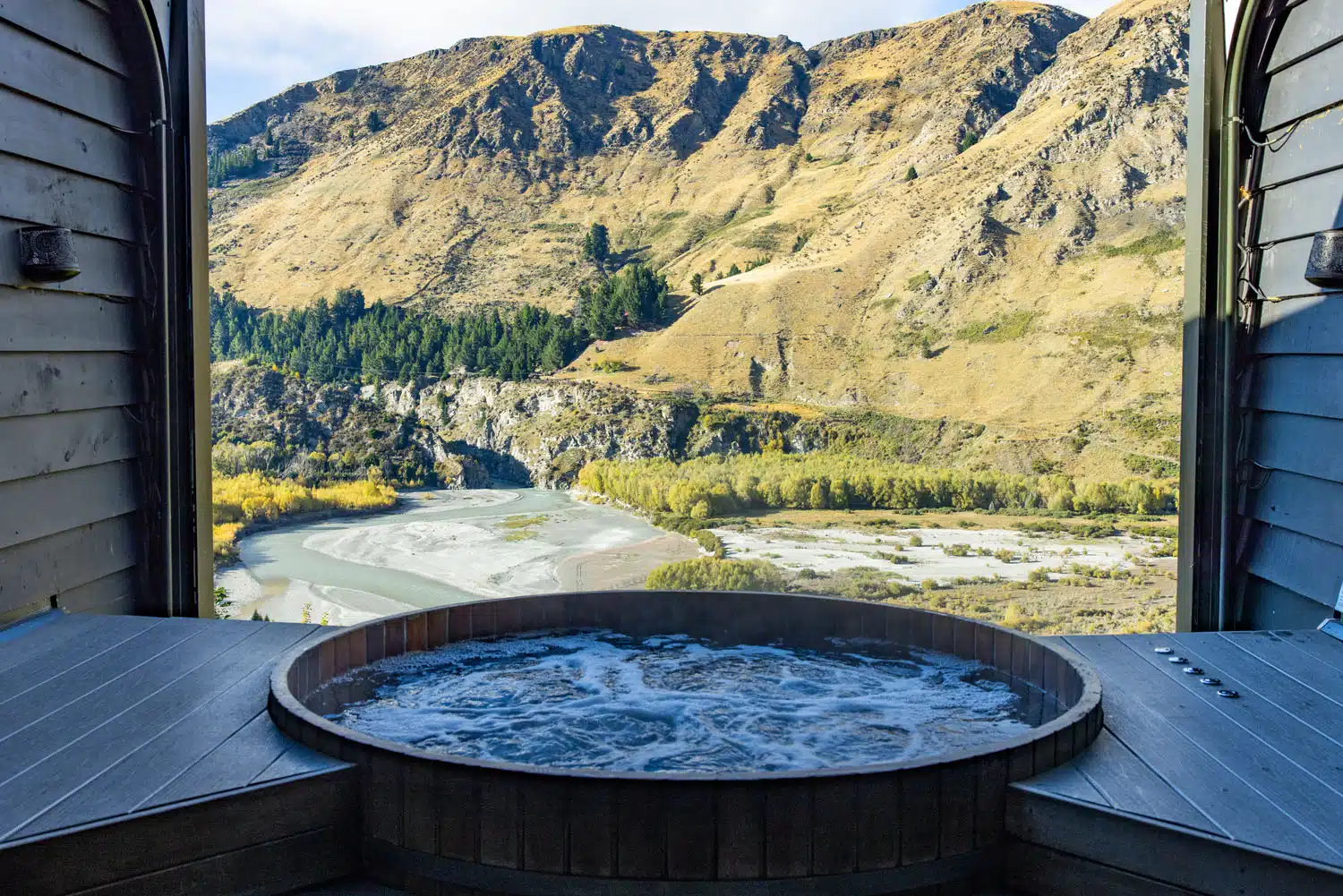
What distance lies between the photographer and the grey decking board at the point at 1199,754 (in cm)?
187

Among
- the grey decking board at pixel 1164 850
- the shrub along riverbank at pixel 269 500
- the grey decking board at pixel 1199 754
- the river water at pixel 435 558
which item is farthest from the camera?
the shrub along riverbank at pixel 269 500

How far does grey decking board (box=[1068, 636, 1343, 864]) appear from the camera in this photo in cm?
187

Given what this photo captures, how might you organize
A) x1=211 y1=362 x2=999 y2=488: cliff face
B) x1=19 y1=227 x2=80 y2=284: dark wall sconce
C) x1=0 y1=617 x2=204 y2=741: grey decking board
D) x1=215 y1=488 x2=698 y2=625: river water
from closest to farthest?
x1=0 y1=617 x2=204 y2=741: grey decking board → x1=19 y1=227 x2=80 y2=284: dark wall sconce → x1=215 y1=488 x2=698 y2=625: river water → x1=211 y1=362 x2=999 y2=488: cliff face

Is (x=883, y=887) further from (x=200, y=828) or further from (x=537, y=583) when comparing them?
(x=537, y=583)

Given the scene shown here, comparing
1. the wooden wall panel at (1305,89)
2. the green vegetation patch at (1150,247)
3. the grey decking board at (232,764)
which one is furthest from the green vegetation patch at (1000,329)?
the grey decking board at (232,764)

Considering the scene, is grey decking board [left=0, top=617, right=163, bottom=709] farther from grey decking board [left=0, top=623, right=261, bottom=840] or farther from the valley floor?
the valley floor

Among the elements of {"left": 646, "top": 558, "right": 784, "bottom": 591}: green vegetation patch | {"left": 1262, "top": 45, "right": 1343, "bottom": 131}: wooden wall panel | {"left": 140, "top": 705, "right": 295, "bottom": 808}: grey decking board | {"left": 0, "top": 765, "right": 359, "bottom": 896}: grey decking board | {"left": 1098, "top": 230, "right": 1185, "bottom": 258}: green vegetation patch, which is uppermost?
{"left": 1098, "top": 230, "right": 1185, "bottom": 258}: green vegetation patch

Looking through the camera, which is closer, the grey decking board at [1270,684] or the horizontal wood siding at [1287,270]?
the grey decking board at [1270,684]

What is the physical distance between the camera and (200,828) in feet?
6.52

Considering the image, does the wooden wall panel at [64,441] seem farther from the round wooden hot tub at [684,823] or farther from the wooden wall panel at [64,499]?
the round wooden hot tub at [684,823]

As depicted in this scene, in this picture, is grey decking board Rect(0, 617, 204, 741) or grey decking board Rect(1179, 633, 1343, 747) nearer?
grey decking board Rect(0, 617, 204, 741)

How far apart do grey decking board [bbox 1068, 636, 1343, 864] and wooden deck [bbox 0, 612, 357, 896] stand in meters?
1.60

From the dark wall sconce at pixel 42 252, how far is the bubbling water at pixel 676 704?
148cm

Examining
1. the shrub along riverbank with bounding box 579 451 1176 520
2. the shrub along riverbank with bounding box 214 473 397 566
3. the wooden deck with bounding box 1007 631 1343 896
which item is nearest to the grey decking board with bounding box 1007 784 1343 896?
the wooden deck with bounding box 1007 631 1343 896
